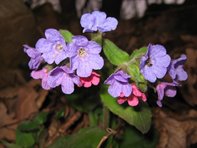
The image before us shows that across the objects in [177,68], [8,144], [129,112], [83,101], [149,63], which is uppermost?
[149,63]

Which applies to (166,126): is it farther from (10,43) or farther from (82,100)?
(10,43)

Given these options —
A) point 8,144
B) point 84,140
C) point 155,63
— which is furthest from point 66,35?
point 8,144

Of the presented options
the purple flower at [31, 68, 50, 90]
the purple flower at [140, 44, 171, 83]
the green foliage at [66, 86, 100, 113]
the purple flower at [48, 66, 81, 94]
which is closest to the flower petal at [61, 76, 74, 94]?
the purple flower at [48, 66, 81, 94]

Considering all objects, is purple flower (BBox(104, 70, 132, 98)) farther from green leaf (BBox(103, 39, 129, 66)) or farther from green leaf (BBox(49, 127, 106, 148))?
green leaf (BBox(49, 127, 106, 148))

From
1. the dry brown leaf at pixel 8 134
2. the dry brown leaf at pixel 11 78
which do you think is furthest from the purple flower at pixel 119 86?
the dry brown leaf at pixel 11 78

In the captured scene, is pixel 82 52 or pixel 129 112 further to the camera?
pixel 129 112

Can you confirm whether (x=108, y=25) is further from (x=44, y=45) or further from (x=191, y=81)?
(x=191, y=81)

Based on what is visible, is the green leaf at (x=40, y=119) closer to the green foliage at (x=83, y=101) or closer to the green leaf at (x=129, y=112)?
the green foliage at (x=83, y=101)
